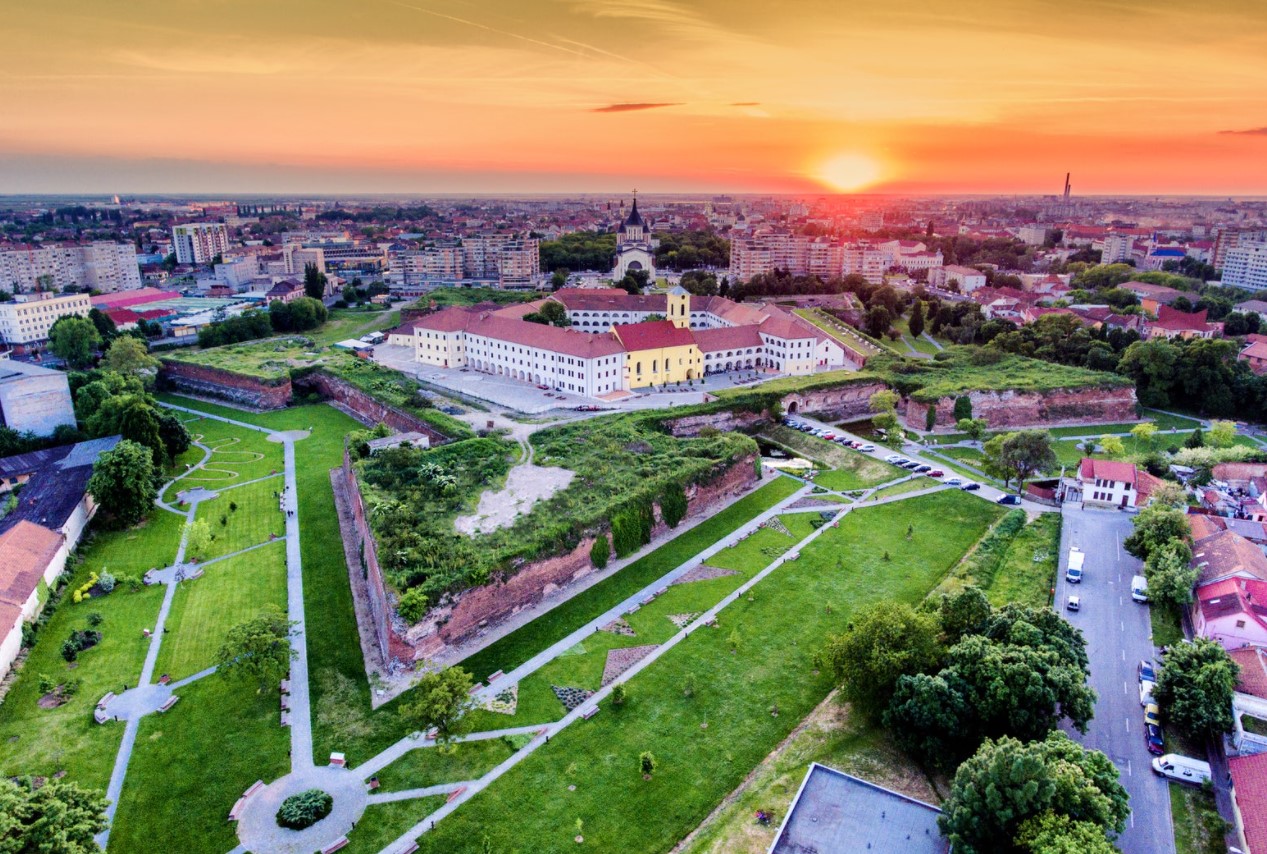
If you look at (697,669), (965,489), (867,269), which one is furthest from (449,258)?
(697,669)

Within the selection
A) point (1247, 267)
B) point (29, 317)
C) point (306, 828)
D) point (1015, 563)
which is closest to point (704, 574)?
point (1015, 563)

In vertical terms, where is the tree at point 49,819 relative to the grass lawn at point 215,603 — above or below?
above

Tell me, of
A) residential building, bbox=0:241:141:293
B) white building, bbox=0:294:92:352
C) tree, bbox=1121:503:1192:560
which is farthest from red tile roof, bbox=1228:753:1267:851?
residential building, bbox=0:241:141:293

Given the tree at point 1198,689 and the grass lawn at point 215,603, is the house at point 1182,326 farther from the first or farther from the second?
the grass lawn at point 215,603

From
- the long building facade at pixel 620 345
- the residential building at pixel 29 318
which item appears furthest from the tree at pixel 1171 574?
the residential building at pixel 29 318

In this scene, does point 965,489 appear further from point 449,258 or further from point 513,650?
point 449,258

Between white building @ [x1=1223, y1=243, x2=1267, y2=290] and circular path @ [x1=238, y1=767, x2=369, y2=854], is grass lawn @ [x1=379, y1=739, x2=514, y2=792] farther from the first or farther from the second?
white building @ [x1=1223, y1=243, x2=1267, y2=290]
